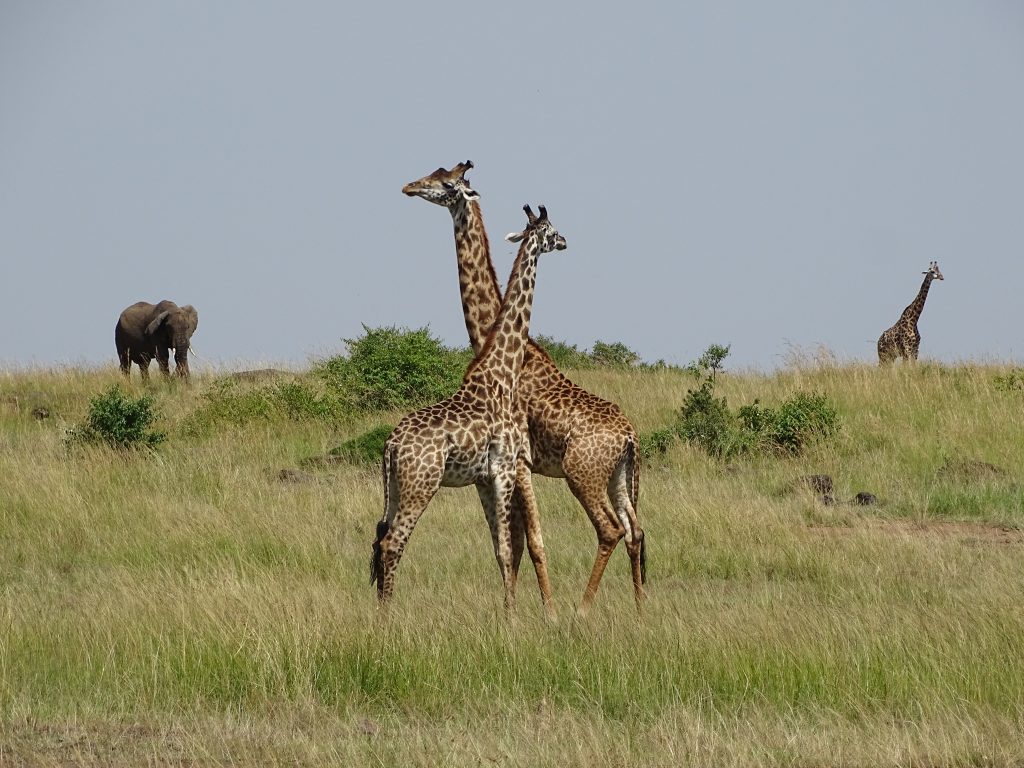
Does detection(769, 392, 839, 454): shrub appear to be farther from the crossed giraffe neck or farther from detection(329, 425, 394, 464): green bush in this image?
the crossed giraffe neck

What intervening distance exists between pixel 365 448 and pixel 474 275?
16.8ft

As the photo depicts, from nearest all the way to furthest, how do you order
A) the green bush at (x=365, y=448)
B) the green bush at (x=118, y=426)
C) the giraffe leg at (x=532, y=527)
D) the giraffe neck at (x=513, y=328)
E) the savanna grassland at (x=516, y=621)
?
the savanna grassland at (x=516, y=621) → the giraffe leg at (x=532, y=527) → the giraffe neck at (x=513, y=328) → the green bush at (x=365, y=448) → the green bush at (x=118, y=426)

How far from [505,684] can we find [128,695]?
1.85 metres

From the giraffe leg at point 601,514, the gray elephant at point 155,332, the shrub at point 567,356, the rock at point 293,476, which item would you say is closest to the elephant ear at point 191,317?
the gray elephant at point 155,332

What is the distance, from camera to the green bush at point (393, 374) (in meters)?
17.6

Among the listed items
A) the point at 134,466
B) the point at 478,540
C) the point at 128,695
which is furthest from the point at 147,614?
the point at 134,466

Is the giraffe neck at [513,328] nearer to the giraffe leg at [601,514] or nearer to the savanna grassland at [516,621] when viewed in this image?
the giraffe leg at [601,514]

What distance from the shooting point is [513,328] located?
9172mm

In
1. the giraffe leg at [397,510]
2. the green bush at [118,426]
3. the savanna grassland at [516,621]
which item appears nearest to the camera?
the savanna grassland at [516,621]

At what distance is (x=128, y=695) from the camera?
673 centimetres

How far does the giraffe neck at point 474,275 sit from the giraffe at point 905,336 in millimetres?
12635

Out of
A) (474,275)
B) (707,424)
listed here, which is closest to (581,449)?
(474,275)

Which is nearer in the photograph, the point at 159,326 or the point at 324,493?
the point at 324,493

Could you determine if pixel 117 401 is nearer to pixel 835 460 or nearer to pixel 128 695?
pixel 835 460
